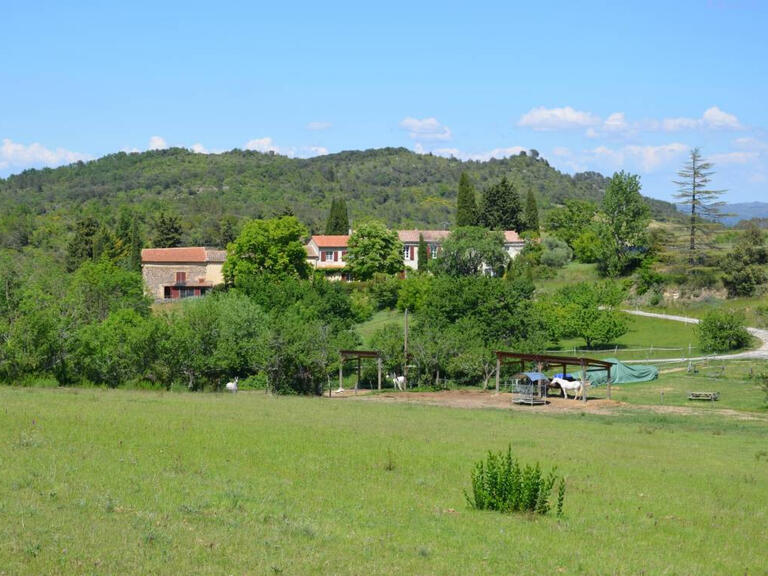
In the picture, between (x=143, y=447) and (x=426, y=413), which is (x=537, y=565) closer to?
(x=143, y=447)

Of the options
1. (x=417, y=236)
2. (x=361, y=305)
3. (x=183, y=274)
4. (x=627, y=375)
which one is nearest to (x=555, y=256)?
(x=417, y=236)

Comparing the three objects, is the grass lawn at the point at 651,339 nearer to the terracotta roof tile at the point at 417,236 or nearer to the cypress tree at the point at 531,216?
the terracotta roof tile at the point at 417,236

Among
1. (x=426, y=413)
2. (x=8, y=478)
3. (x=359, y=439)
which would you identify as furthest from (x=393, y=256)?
(x=8, y=478)

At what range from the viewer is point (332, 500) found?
50.4 ft

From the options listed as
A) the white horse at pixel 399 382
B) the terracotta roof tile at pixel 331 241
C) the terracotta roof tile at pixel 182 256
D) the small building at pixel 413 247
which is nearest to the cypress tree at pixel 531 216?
the small building at pixel 413 247

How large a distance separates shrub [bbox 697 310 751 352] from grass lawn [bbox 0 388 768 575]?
35750 millimetres

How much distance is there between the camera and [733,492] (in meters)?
19.3

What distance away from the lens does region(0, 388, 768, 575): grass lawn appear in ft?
36.7

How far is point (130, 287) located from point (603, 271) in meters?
53.2

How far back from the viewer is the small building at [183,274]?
10131cm

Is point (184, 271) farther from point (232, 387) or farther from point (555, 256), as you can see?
point (232, 387)

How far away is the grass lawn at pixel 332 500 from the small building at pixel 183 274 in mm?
73375

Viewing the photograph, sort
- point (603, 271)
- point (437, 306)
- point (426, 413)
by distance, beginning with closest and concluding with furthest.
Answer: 1. point (426, 413)
2. point (437, 306)
3. point (603, 271)

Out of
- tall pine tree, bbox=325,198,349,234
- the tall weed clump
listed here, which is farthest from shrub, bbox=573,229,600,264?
the tall weed clump
